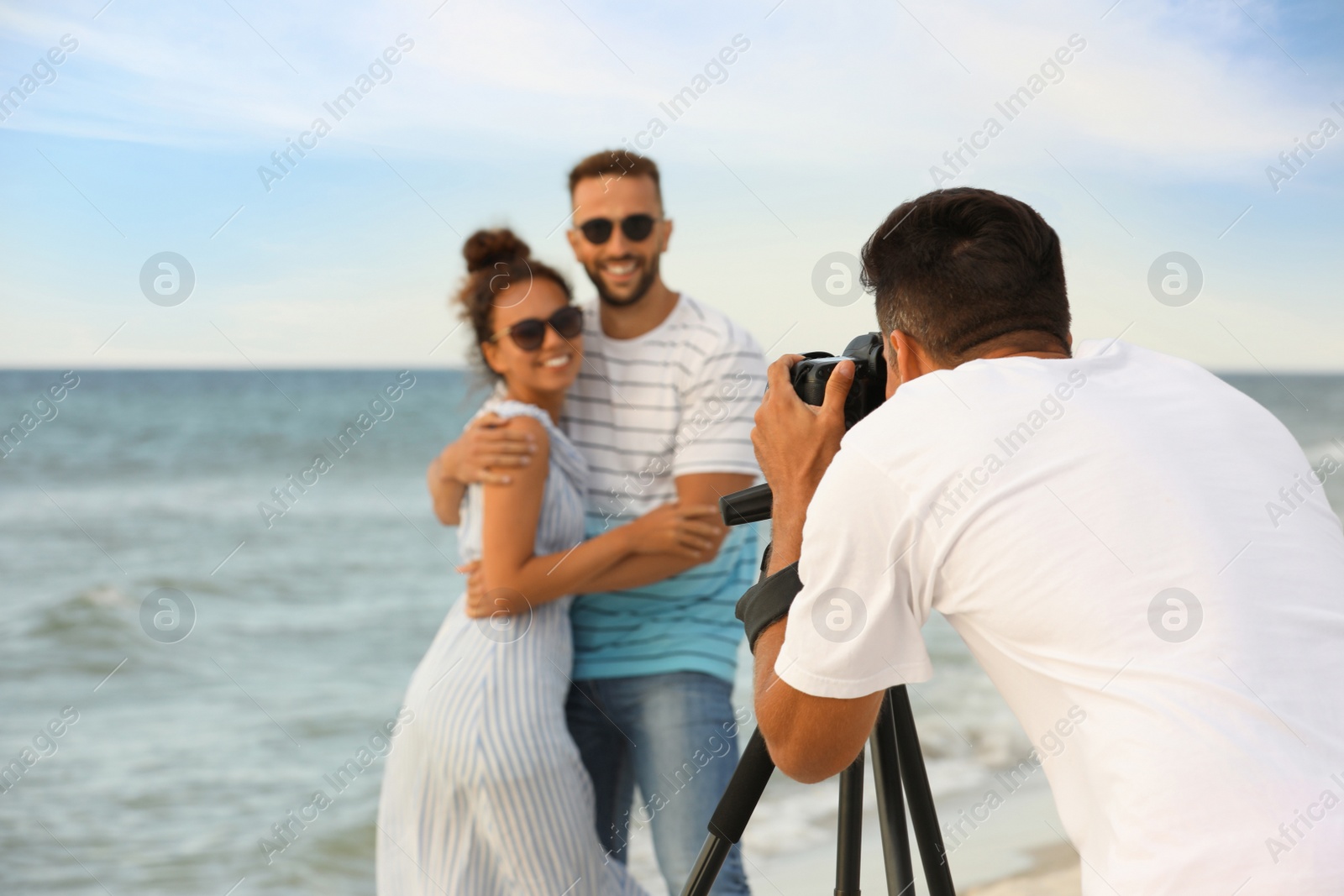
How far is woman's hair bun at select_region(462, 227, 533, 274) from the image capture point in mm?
2197

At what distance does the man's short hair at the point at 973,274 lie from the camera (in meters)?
1.13

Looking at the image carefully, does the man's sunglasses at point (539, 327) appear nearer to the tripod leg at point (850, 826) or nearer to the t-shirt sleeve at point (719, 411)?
the t-shirt sleeve at point (719, 411)

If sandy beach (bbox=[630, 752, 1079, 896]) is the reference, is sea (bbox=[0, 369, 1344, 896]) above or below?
above

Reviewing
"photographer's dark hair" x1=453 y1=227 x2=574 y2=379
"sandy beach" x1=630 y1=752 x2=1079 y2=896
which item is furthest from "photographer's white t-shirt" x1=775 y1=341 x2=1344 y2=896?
"sandy beach" x1=630 y1=752 x2=1079 y2=896

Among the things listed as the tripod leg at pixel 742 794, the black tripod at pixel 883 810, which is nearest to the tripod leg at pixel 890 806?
the black tripod at pixel 883 810

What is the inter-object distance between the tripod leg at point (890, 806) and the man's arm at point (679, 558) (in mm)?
743

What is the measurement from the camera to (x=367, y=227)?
8.95 metres

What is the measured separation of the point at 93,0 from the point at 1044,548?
5555 millimetres

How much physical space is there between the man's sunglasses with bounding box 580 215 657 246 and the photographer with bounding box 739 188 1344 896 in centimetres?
113

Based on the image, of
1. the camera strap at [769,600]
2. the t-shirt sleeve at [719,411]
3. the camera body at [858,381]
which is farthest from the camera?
the t-shirt sleeve at [719,411]

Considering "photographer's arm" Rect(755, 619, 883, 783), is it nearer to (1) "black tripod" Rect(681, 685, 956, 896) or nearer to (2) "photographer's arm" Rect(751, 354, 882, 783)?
(2) "photographer's arm" Rect(751, 354, 882, 783)

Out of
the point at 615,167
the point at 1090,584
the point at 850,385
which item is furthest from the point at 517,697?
the point at 1090,584

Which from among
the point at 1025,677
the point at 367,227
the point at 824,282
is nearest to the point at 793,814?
the point at 824,282

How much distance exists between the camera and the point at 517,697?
1988 mm
